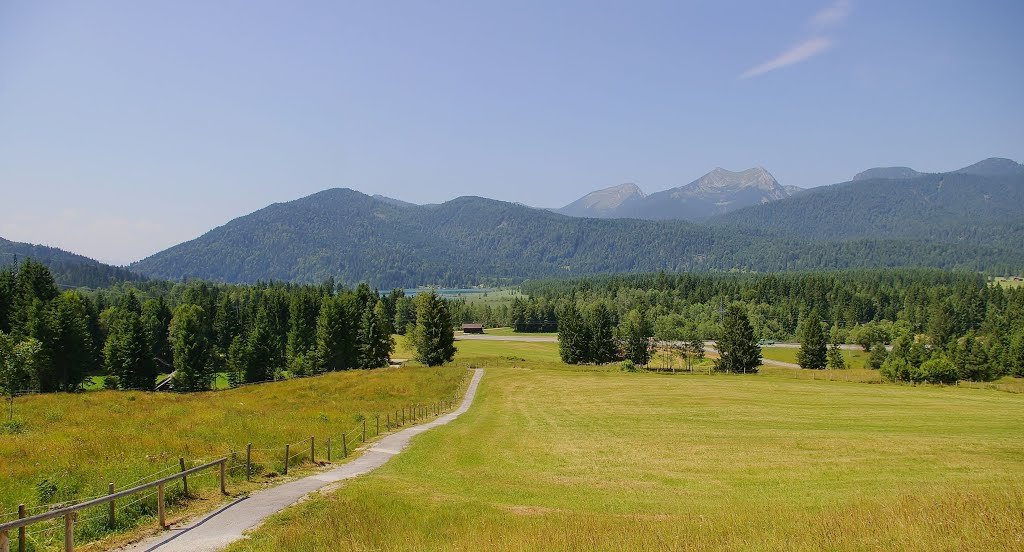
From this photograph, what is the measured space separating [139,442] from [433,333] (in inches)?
2729

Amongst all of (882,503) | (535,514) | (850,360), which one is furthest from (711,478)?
(850,360)

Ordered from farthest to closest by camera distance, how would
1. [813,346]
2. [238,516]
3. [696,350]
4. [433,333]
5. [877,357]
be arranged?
[696,350], [877,357], [813,346], [433,333], [238,516]

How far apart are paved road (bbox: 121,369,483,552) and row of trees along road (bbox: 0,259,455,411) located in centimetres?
5944

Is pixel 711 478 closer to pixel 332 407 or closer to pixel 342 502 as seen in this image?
pixel 342 502

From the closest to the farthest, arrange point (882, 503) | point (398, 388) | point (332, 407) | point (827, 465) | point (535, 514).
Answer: point (882, 503) < point (535, 514) < point (827, 465) < point (332, 407) < point (398, 388)

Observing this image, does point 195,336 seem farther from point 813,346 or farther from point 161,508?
point 813,346

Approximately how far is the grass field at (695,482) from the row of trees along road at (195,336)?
51490 mm

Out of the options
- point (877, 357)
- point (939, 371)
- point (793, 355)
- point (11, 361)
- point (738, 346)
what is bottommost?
point (793, 355)

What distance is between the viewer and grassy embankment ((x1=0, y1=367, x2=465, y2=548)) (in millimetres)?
16359

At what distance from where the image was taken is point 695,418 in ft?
142

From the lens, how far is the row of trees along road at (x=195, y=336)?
78375mm

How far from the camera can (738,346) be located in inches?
4119

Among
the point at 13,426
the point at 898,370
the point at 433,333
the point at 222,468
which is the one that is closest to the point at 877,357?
the point at 898,370

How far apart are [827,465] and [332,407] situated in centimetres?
3552
